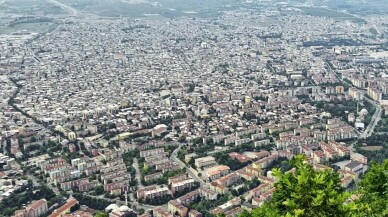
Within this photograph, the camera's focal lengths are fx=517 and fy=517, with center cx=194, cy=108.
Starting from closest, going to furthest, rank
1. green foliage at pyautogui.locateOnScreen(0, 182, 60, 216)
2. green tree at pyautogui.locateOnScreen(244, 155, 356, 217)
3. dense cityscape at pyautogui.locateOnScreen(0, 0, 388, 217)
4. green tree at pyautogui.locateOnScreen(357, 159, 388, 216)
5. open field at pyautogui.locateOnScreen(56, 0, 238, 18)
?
1. green tree at pyautogui.locateOnScreen(244, 155, 356, 217)
2. green tree at pyautogui.locateOnScreen(357, 159, 388, 216)
3. green foliage at pyautogui.locateOnScreen(0, 182, 60, 216)
4. dense cityscape at pyautogui.locateOnScreen(0, 0, 388, 217)
5. open field at pyautogui.locateOnScreen(56, 0, 238, 18)

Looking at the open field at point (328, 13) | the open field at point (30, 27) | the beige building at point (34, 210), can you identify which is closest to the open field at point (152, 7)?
the open field at point (30, 27)

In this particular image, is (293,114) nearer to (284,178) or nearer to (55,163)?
(55,163)

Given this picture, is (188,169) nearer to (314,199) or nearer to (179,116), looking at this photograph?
(179,116)

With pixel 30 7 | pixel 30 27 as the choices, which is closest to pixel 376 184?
pixel 30 27

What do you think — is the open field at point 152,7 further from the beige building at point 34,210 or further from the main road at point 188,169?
the beige building at point 34,210

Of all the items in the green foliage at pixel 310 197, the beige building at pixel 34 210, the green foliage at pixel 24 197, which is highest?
the green foliage at pixel 310 197

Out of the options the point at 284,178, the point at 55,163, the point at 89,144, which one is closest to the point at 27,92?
the point at 89,144

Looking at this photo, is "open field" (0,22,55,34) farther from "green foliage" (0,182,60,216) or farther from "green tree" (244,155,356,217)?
"green tree" (244,155,356,217)

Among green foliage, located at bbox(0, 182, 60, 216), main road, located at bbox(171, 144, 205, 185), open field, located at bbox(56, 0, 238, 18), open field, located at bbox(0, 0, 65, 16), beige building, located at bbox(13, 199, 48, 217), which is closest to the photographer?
beige building, located at bbox(13, 199, 48, 217)

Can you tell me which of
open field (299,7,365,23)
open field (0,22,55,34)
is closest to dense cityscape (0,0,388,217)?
open field (0,22,55,34)
